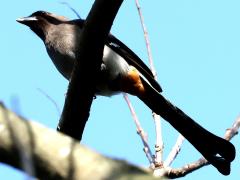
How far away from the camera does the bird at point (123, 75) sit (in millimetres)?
4539

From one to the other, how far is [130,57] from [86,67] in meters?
2.10

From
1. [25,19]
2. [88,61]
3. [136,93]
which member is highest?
[88,61]

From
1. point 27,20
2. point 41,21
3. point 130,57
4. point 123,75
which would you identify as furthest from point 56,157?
point 27,20

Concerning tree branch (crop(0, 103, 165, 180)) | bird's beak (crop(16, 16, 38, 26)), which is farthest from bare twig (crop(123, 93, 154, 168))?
bird's beak (crop(16, 16, 38, 26))

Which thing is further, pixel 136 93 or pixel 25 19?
pixel 25 19

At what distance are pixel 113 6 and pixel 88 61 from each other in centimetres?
41

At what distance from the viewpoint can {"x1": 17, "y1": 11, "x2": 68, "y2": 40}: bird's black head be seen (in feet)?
18.6

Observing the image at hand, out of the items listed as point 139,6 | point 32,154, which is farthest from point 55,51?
point 32,154

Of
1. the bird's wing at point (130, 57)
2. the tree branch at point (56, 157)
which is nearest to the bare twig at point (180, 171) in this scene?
the tree branch at point (56, 157)

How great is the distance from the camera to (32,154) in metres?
1.37

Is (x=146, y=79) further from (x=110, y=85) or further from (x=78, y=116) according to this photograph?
(x=78, y=116)

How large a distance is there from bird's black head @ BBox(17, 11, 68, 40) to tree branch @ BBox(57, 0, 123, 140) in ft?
8.32

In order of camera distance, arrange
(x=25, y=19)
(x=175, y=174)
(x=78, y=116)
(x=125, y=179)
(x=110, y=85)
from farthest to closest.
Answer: (x=25, y=19) < (x=110, y=85) < (x=78, y=116) < (x=175, y=174) < (x=125, y=179)

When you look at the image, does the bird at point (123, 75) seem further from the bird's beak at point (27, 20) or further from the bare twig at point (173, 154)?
the bare twig at point (173, 154)
